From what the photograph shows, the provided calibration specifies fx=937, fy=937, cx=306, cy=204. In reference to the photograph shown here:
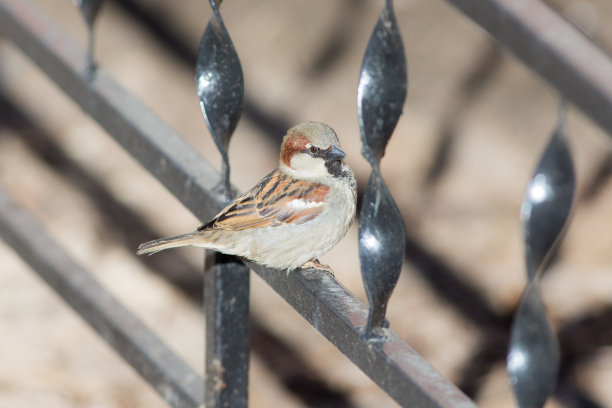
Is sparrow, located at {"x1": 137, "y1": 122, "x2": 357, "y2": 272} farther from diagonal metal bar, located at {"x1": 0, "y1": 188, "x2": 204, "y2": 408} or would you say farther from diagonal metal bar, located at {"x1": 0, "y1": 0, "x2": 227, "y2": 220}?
diagonal metal bar, located at {"x1": 0, "y1": 0, "x2": 227, "y2": 220}

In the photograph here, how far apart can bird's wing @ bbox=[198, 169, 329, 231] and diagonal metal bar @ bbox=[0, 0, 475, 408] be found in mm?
611

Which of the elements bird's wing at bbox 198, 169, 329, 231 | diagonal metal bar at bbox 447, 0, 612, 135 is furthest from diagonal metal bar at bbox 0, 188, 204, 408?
diagonal metal bar at bbox 447, 0, 612, 135

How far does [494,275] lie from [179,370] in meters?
2.53

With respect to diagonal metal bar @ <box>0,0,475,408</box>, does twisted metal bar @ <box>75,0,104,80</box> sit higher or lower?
higher

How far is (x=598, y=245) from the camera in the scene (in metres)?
4.27

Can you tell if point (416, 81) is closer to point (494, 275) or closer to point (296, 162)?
point (494, 275)

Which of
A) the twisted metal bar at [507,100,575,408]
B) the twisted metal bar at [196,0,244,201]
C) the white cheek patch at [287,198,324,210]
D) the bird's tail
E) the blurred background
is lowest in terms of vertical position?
the twisted metal bar at [507,100,575,408]

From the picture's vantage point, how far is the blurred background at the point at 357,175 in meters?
3.87

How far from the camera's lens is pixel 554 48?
1.06 m

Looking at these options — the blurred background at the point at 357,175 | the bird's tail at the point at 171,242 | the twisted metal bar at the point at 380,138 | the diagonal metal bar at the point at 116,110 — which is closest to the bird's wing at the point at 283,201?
the bird's tail at the point at 171,242

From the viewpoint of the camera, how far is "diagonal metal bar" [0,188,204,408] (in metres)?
1.95

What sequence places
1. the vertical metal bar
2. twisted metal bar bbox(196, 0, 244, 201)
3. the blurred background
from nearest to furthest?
twisted metal bar bbox(196, 0, 244, 201), the vertical metal bar, the blurred background

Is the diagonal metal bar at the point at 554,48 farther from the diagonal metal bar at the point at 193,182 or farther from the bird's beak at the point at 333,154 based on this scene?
the bird's beak at the point at 333,154

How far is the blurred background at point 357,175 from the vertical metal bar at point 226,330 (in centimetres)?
186
